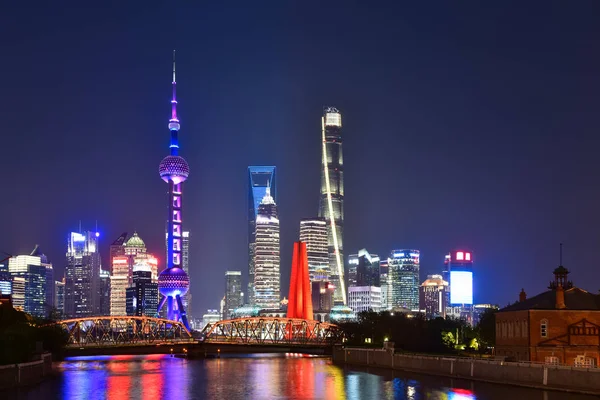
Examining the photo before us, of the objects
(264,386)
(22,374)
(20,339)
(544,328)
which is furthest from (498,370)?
(20,339)

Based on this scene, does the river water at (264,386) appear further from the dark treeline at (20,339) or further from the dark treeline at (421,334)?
the dark treeline at (421,334)

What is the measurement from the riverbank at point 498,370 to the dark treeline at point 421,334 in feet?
16.8

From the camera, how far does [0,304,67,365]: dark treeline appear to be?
104 meters

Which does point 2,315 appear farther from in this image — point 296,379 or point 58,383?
point 296,379

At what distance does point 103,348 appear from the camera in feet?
604

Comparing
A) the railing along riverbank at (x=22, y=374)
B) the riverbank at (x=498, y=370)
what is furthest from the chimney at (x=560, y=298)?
the railing along riverbank at (x=22, y=374)

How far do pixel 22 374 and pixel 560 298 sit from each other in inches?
2374

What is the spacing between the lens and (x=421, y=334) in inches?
6211

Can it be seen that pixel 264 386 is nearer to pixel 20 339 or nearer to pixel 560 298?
pixel 20 339

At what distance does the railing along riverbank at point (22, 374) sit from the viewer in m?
98.7

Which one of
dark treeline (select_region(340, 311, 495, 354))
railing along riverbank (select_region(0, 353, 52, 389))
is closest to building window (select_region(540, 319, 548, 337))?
dark treeline (select_region(340, 311, 495, 354))

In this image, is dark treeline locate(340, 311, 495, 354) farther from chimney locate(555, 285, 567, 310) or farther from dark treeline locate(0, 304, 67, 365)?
dark treeline locate(0, 304, 67, 365)

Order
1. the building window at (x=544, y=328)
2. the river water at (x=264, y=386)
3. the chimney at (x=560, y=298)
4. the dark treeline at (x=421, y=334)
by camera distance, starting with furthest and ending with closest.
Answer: the dark treeline at (x=421, y=334) < the chimney at (x=560, y=298) < the building window at (x=544, y=328) < the river water at (x=264, y=386)

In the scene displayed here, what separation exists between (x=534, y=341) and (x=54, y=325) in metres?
115
